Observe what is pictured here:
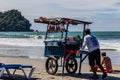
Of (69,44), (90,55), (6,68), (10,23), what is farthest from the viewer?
(10,23)

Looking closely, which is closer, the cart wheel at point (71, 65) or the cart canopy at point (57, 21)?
the cart canopy at point (57, 21)

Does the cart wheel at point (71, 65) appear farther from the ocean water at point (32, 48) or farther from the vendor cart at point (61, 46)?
the ocean water at point (32, 48)

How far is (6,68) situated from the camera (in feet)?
40.8

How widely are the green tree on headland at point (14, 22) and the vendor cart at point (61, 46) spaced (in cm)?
12328

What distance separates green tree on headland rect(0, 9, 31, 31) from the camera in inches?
5507

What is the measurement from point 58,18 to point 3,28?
132713 mm

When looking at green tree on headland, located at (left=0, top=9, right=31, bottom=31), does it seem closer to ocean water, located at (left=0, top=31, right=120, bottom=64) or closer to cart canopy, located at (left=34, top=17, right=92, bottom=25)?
ocean water, located at (left=0, top=31, right=120, bottom=64)

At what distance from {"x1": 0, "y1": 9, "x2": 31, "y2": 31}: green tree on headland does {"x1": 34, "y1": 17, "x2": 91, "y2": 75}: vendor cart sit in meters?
123

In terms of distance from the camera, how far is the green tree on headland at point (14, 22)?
5507 inches

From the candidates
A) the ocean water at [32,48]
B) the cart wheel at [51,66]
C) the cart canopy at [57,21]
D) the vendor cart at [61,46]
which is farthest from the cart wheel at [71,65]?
the cart canopy at [57,21]

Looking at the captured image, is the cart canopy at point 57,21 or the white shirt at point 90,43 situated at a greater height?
the cart canopy at point 57,21

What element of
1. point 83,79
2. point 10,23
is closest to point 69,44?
point 83,79

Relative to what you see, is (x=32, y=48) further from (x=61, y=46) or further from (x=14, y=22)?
(x=14, y=22)

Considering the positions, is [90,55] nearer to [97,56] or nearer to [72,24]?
[97,56]
